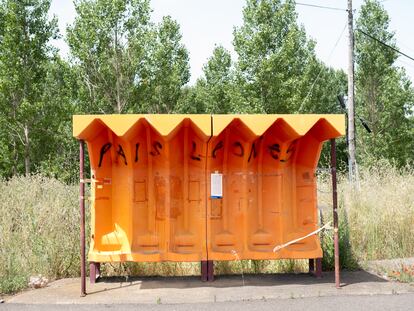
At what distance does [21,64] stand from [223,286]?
19.5m

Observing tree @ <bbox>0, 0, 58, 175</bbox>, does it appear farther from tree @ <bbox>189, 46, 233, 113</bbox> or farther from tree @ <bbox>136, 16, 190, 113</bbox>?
tree @ <bbox>189, 46, 233, 113</bbox>

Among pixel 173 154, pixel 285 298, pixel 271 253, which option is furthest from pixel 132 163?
pixel 285 298

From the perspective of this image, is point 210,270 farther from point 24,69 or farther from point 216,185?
point 24,69

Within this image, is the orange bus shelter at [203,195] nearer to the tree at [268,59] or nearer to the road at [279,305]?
the road at [279,305]

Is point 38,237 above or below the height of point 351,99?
below

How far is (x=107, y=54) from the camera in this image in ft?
81.2

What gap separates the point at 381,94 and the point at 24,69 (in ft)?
66.6

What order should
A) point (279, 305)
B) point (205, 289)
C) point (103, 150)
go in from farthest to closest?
point (103, 150)
point (205, 289)
point (279, 305)

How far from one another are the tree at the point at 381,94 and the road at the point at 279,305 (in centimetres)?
2491

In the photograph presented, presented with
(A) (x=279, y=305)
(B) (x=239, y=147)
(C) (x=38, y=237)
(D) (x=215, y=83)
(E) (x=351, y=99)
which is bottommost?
(A) (x=279, y=305)

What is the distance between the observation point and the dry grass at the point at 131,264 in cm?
750

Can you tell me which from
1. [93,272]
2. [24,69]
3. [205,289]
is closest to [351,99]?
[205,289]

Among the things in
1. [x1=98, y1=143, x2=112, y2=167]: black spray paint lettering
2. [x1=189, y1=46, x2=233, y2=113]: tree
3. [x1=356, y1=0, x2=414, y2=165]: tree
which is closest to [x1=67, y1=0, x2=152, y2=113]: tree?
[x1=189, y1=46, x2=233, y2=113]: tree

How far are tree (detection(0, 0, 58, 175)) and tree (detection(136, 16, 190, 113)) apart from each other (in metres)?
4.67
